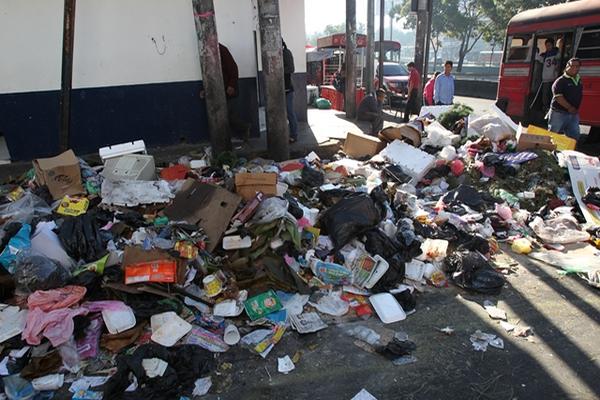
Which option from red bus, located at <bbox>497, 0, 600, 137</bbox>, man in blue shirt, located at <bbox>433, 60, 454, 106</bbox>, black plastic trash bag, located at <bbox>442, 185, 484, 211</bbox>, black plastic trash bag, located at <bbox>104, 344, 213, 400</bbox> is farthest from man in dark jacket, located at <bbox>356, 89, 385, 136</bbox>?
black plastic trash bag, located at <bbox>104, 344, 213, 400</bbox>

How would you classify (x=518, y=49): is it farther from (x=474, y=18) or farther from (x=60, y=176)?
(x=474, y=18)

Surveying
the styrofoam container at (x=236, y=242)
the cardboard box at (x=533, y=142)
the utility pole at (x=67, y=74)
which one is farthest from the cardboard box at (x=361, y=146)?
the utility pole at (x=67, y=74)

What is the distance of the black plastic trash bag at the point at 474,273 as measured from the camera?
11.1 feet

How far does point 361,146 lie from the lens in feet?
21.2

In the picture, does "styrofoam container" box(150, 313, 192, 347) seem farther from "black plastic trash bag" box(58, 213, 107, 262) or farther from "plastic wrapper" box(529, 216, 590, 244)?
"plastic wrapper" box(529, 216, 590, 244)

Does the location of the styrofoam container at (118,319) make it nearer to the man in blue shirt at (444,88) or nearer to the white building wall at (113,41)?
the white building wall at (113,41)

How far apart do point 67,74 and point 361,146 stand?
426cm

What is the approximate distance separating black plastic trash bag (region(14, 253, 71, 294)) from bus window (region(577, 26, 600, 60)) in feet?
30.6

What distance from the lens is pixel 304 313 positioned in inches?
124

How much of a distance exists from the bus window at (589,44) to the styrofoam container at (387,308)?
7.51 metres

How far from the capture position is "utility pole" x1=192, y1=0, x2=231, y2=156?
18.1ft

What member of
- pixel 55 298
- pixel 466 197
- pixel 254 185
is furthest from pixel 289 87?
pixel 55 298

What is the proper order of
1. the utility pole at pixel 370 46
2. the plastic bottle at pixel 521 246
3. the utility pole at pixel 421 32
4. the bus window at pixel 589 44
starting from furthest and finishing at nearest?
Result: the utility pole at pixel 370 46
the utility pole at pixel 421 32
the bus window at pixel 589 44
the plastic bottle at pixel 521 246

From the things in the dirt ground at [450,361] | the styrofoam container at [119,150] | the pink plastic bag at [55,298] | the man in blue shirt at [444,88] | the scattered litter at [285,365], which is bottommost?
the dirt ground at [450,361]
